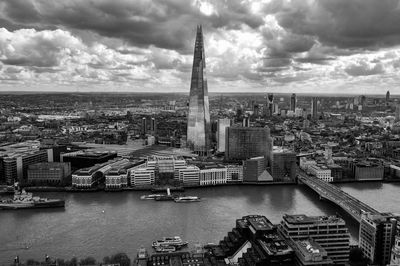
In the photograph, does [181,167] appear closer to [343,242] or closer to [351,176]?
[351,176]

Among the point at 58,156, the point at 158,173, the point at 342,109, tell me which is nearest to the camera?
the point at 158,173

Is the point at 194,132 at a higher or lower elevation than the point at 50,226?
higher

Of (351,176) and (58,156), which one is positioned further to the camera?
(58,156)

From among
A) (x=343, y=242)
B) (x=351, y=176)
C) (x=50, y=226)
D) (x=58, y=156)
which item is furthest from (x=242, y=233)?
(x=58, y=156)

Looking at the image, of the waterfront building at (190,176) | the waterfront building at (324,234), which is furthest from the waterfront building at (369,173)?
the waterfront building at (324,234)

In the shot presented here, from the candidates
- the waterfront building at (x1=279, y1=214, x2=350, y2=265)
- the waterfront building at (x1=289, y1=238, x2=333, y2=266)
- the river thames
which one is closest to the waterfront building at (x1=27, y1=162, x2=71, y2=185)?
the river thames

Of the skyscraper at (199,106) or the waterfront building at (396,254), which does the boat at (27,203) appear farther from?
the skyscraper at (199,106)

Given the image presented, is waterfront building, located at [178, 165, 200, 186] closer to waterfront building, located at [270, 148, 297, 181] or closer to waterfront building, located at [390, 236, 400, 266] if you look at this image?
waterfront building, located at [270, 148, 297, 181]
